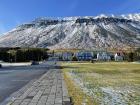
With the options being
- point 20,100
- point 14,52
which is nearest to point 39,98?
point 20,100

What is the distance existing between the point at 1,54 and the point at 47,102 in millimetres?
183580

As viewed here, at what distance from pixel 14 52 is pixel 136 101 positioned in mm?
182874

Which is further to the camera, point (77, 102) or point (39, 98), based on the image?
point (39, 98)

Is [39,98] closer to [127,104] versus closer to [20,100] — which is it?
[20,100]

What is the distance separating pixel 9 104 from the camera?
17.2 meters

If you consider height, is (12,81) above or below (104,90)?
above

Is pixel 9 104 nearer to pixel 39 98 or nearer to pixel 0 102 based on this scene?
pixel 0 102

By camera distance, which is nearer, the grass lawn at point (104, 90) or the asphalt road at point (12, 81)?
the grass lawn at point (104, 90)

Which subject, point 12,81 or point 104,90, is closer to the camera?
point 104,90

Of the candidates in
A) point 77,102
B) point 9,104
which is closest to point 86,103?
point 77,102

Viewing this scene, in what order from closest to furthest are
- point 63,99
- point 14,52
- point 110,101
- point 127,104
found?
point 127,104
point 110,101
point 63,99
point 14,52

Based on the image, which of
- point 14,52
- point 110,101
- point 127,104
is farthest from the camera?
point 14,52

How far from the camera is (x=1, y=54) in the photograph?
651 feet

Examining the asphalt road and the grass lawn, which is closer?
the grass lawn
